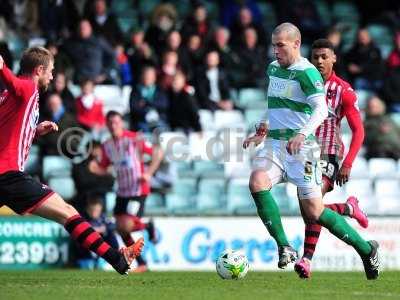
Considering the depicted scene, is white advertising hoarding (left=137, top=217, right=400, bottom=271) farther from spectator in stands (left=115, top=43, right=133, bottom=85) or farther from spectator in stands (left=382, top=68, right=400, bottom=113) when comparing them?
spectator in stands (left=382, top=68, right=400, bottom=113)

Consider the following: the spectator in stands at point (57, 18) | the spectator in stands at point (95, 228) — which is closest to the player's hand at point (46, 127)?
the spectator in stands at point (95, 228)

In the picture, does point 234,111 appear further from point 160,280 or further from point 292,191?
point 160,280

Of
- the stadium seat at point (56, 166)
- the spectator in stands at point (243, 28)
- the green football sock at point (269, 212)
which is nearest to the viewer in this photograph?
the green football sock at point (269, 212)

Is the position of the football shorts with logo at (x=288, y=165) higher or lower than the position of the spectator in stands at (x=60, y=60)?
lower

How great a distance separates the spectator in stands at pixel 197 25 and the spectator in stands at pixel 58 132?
3.46m

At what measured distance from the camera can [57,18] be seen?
19281mm

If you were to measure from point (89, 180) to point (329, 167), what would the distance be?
585cm

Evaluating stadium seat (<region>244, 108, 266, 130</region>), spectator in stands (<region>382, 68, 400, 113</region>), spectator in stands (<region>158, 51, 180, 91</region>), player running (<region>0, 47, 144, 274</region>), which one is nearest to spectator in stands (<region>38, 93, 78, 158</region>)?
spectator in stands (<region>158, 51, 180, 91</region>)

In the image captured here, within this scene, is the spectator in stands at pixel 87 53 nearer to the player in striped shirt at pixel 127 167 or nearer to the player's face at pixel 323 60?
the player in striped shirt at pixel 127 167

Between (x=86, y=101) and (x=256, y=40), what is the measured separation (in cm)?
395

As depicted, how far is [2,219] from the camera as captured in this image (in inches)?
628

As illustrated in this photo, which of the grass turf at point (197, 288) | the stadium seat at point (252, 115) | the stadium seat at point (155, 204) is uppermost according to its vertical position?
the stadium seat at point (252, 115)

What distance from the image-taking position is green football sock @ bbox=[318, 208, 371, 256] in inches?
414

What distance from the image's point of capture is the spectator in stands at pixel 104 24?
63.3 ft
